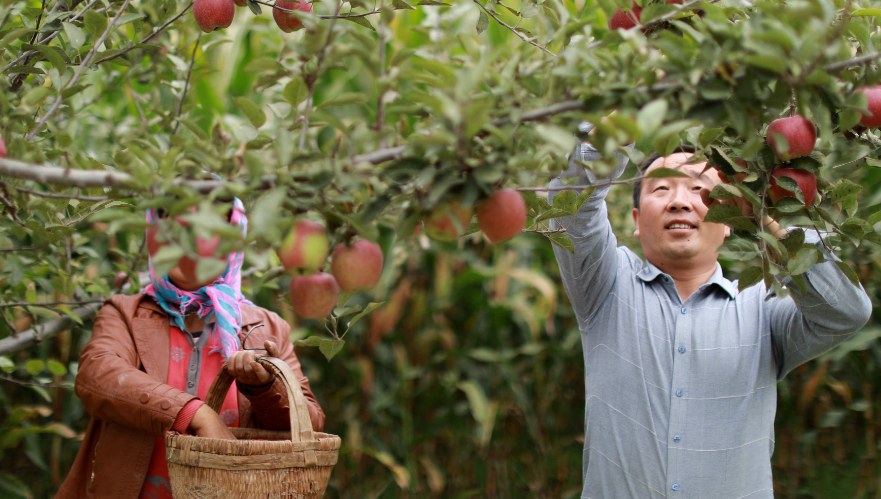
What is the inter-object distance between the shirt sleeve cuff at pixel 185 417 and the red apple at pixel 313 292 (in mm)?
459

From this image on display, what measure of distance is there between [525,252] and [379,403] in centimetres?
83

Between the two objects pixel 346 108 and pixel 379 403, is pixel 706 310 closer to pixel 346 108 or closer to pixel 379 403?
pixel 379 403

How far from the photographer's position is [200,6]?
1.01 meters

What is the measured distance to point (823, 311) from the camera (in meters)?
1.11

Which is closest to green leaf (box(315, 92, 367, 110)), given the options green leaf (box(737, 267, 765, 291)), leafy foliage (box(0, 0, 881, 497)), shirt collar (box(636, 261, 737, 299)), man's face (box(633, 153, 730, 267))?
leafy foliage (box(0, 0, 881, 497))

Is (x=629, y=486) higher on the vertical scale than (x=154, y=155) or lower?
lower

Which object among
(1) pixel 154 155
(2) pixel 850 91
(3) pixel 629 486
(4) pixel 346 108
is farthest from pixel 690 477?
(4) pixel 346 108

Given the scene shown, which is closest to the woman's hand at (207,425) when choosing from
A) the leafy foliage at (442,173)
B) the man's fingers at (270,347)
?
the man's fingers at (270,347)

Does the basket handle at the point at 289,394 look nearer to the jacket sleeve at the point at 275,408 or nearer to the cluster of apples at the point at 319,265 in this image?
the jacket sleeve at the point at 275,408

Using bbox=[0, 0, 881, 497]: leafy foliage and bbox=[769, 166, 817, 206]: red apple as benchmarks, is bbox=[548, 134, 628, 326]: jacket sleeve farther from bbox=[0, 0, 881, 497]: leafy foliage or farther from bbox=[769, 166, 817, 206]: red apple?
bbox=[769, 166, 817, 206]: red apple

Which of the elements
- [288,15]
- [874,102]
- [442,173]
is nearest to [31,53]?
[288,15]

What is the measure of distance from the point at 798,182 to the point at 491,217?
0.47 m

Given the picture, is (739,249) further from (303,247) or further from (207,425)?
(207,425)

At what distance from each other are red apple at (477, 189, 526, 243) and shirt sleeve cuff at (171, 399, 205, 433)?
0.68 metres
